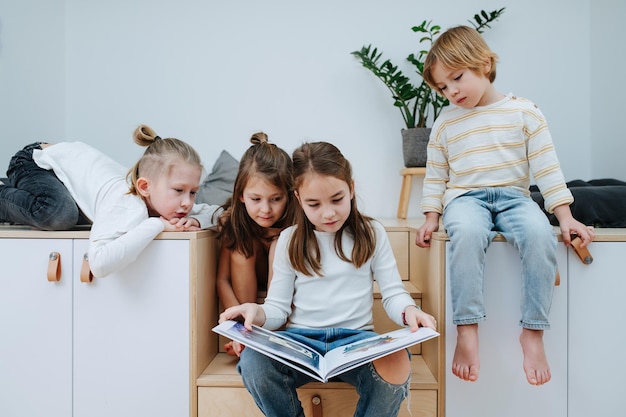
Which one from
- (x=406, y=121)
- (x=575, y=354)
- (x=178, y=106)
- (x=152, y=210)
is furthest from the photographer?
(x=178, y=106)

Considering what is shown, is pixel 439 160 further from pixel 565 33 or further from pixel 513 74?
pixel 565 33

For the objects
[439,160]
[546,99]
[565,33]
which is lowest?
[439,160]

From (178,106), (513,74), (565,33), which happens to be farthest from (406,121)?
(178,106)

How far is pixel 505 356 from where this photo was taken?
1.11 meters

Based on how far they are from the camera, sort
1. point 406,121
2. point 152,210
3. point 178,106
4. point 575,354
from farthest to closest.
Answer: point 178,106 < point 406,121 < point 152,210 < point 575,354

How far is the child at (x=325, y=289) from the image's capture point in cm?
99

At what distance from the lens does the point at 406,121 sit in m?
1.93

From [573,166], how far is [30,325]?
2.08m

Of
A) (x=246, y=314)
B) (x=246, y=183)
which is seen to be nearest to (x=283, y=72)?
(x=246, y=183)

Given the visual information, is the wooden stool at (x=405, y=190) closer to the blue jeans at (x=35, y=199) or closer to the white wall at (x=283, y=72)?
the white wall at (x=283, y=72)

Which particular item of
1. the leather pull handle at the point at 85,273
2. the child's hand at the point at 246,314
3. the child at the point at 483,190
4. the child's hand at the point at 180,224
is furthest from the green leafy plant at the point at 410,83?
the leather pull handle at the point at 85,273

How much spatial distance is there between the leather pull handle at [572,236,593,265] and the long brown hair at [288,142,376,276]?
1.54 ft

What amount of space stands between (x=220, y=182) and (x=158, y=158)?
0.62 m

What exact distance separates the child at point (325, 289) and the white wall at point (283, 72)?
0.94 metres
